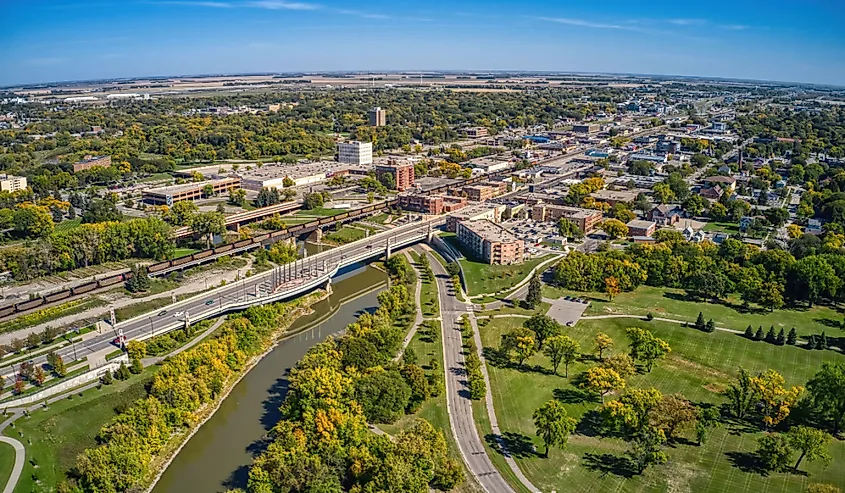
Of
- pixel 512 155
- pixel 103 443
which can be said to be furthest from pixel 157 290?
→ pixel 512 155

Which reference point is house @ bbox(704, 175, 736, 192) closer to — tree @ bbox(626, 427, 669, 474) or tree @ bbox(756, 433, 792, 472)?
tree @ bbox(756, 433, 792, 472)

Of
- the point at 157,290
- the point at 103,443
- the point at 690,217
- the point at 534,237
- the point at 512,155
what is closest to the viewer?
the point at 103,443

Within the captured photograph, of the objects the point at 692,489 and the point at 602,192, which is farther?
the point at 602,192

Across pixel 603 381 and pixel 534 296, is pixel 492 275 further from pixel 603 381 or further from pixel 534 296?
pixel 603 381

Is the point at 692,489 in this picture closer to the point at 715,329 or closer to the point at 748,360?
the point at 748,360

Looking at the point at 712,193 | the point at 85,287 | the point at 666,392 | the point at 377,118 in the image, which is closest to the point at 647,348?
the point at 666,392

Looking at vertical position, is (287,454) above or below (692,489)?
above

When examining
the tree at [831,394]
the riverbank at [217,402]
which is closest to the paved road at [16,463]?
the riverbank at [217,402]

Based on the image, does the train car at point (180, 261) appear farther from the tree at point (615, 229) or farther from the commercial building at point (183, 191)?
the tree at point (615, 229)
